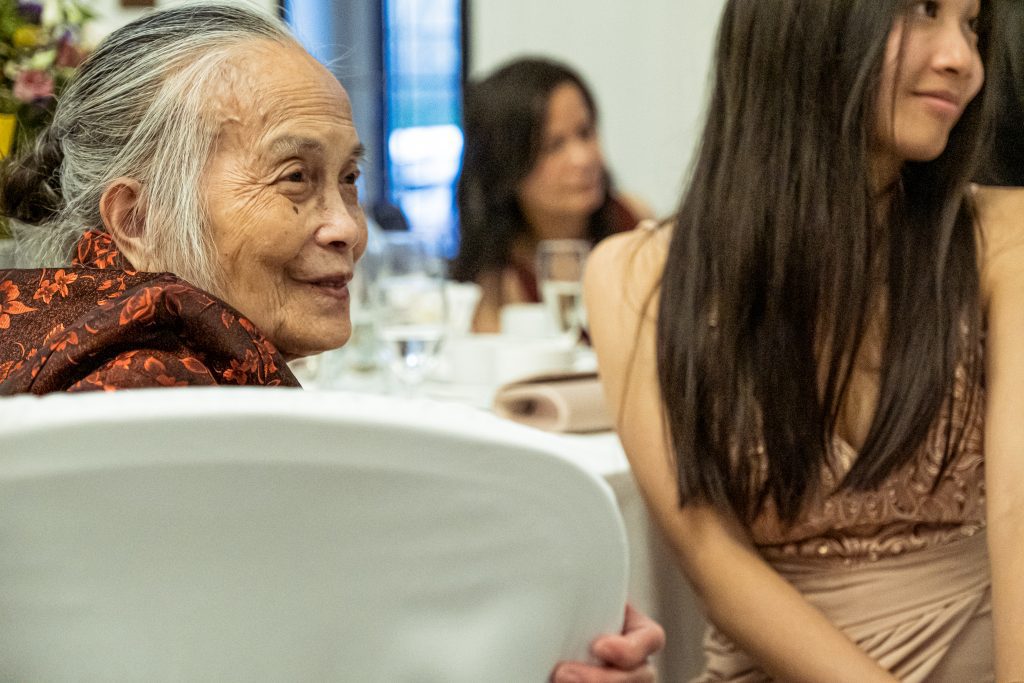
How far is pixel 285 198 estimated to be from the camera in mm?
966

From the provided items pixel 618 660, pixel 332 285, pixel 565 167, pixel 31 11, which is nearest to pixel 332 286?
pixel 332 285

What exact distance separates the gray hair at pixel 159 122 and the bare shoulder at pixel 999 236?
853 millimetres

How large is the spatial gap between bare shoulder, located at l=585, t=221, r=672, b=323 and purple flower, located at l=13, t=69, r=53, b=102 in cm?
84

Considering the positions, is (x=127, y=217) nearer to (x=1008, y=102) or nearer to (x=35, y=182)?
(x=35, y=182)

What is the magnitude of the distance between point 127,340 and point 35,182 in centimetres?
49

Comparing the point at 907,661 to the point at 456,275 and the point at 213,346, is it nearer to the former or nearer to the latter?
the point at 213,346

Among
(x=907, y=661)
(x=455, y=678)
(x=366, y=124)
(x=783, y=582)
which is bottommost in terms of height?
(x=366, y=124)

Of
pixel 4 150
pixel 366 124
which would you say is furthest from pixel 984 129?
pixel 366 124

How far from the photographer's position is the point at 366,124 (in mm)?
6043

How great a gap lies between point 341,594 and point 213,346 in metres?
0.23

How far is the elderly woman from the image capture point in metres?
0.94

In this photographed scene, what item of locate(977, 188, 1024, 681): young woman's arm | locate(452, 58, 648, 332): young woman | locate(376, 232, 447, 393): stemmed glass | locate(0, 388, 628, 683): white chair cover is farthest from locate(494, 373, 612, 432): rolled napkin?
locate(452, 58, 648, 332): young woman

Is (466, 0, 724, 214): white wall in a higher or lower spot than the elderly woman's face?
lower

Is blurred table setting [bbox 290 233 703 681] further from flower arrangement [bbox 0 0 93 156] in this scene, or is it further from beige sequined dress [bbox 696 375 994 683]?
flower arrangement [bbox 0 0 93 156]
